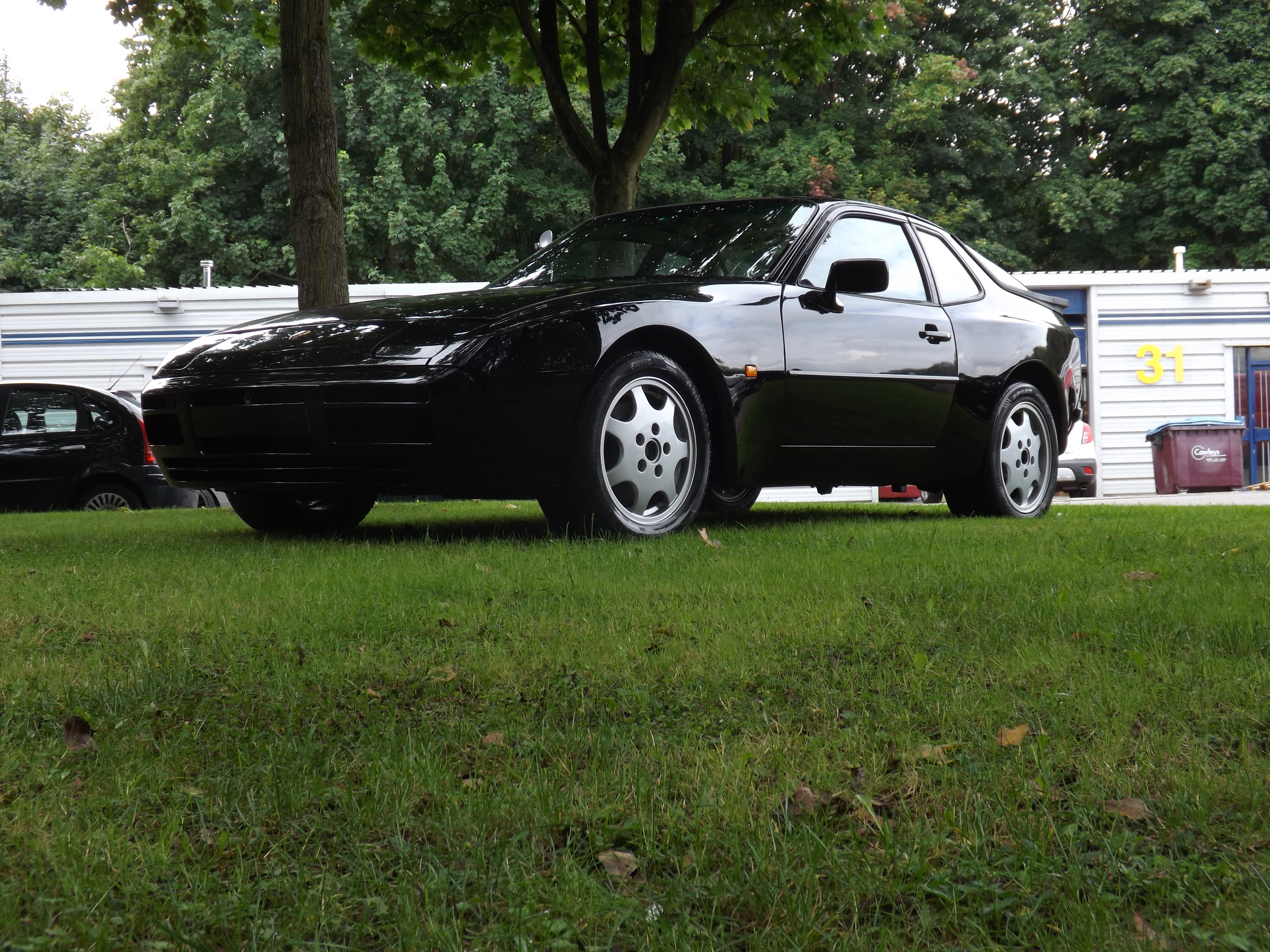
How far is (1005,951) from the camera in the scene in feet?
4.72

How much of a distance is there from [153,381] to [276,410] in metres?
0.88

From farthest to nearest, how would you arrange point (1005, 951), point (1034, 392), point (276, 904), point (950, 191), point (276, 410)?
point (950, 191) → point (1034, 392) → point (276, 410) → point (276, 904) → point (1005, 951)

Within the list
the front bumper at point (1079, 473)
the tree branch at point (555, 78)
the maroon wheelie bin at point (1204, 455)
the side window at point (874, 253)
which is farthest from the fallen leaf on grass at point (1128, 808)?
the maroon wheelie bin at point (1204, 455)

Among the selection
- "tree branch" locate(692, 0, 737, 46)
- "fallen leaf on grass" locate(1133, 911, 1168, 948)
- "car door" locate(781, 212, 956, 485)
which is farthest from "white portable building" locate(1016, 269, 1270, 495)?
"fallen leaf on grass" locate(1133, 911, 1168, 948)

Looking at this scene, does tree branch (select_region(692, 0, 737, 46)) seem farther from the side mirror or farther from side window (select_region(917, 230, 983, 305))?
the side mirror

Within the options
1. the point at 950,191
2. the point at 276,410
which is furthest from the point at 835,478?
the point at 950,191

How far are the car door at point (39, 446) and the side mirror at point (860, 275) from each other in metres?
7.53

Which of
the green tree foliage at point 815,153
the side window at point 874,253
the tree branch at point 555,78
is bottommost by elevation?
the side window at point 874,253

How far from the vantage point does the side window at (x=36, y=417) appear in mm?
10891

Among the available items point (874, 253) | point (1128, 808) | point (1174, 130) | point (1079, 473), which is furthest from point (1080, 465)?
point (1128, 808)

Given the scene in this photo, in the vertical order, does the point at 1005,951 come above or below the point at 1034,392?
below

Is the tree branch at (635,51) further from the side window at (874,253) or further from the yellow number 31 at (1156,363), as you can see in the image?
the yellow number 31 at (1156,363)

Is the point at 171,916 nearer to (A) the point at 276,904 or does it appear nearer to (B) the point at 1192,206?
(A) the point at 276,904

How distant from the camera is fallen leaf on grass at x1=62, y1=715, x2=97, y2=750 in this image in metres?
2.17
